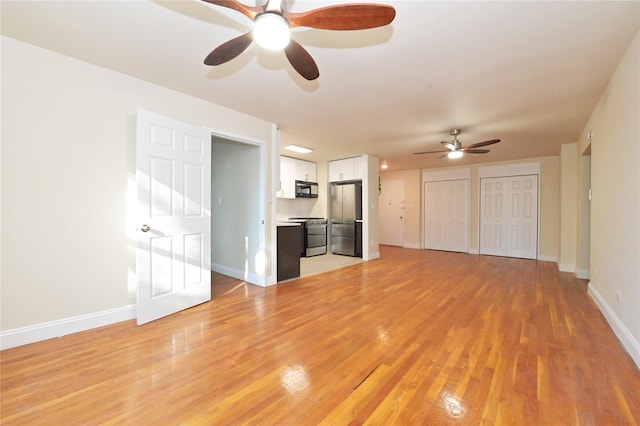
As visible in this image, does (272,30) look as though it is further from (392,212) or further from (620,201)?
(392,212)

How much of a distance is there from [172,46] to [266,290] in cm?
289

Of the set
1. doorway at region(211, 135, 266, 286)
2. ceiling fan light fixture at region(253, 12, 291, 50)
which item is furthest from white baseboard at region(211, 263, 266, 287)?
ceiling fan light fixture at region(253, 12, 291, 50)

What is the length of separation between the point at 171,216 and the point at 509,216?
7.16 metres

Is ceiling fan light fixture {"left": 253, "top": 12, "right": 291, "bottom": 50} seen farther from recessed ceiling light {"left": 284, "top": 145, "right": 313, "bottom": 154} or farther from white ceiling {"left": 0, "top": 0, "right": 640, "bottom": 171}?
recessed ceiling light {"left": 284, "top": 145, "right": 313, "bottom": 154}

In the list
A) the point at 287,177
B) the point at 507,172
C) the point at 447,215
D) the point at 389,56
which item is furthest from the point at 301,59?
the point at 447,215

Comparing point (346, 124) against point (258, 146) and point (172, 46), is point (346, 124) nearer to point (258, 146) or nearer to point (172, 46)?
point (258, 146)

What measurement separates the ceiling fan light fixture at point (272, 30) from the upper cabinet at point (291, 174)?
4.49 m

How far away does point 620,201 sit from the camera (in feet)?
7.61

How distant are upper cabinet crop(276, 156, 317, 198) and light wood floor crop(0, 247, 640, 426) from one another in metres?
3.43

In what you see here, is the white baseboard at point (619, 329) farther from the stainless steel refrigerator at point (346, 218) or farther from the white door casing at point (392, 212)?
the white door casing at point (392, 212)

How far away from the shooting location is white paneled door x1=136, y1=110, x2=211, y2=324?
8.36 ft

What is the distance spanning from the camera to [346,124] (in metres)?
3.96

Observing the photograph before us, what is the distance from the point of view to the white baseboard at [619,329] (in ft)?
6.32

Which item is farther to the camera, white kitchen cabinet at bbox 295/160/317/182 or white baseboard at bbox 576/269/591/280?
white kitchen cabinet at bbox 295/160/317/182
